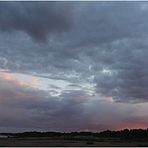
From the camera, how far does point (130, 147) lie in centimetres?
2578

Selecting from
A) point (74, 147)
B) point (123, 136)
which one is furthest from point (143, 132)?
point (74, 147)

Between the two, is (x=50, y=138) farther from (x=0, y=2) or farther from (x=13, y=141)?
(x=0, y=2)

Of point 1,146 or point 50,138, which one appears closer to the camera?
point 1,146

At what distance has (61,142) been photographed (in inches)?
1062

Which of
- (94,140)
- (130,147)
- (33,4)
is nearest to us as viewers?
(33,4)

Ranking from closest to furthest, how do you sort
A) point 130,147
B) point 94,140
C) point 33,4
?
1. point 33,4
2. point 130,147
3. point 94,140

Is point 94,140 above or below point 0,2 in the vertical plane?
below

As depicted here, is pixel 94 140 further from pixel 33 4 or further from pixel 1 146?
pixel 33 4

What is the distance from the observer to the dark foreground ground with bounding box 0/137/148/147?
1032 inches

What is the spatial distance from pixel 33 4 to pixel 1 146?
7841mm

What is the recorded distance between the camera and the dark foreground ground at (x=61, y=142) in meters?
26.2

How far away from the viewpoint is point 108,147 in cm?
2550

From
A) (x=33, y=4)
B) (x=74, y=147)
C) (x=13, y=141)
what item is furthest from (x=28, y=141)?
(x=33, y=4)

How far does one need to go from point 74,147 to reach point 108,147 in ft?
6.08
